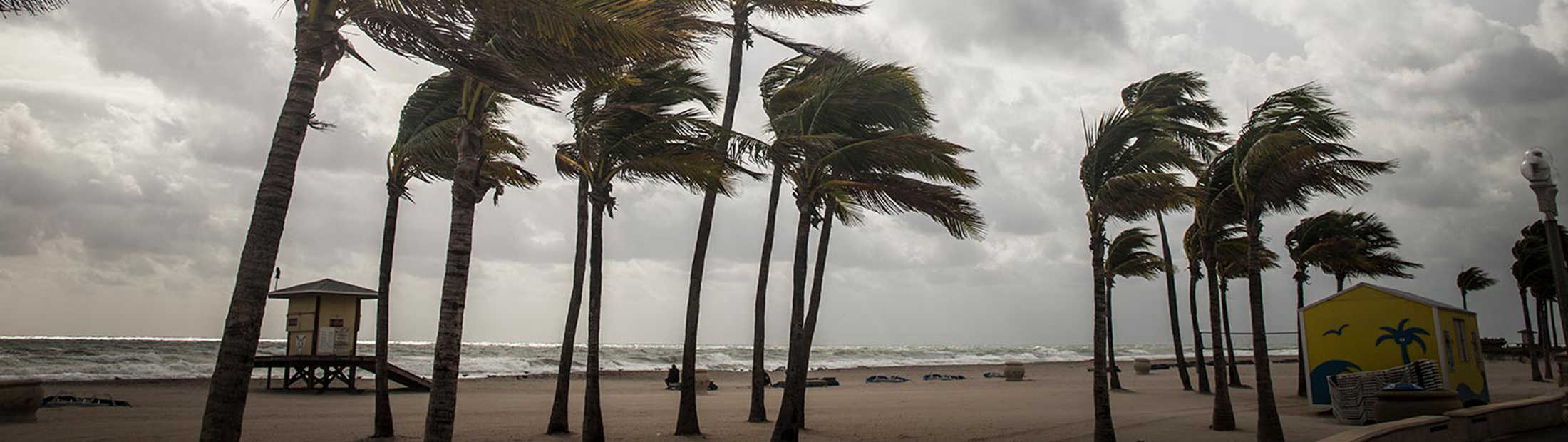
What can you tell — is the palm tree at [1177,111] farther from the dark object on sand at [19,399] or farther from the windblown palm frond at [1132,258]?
the dark object on sand at [19,399]

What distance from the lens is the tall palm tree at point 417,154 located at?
1179 centimetres

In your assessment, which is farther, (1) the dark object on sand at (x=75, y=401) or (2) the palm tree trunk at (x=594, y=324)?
(1) the dark object on sand at (x=75, y=401)

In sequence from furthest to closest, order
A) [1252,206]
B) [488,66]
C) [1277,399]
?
[1277,399] < [1252,206] < [488,66]

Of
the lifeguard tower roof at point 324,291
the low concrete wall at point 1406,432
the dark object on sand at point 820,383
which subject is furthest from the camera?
the dark object on sand at point 820,383

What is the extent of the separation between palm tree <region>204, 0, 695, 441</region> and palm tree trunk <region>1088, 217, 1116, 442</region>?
738 centimetres

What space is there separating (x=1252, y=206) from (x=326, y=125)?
1199 cm

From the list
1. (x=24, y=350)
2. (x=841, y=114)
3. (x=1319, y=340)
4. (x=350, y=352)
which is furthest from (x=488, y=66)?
(x=24, y=350)

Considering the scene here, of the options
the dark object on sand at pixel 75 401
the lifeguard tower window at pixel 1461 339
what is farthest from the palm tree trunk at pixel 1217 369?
the dark object on sand at pixel 75 401

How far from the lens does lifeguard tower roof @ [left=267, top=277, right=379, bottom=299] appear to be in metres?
24.5

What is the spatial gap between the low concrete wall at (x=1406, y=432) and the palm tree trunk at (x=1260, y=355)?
10.3ft

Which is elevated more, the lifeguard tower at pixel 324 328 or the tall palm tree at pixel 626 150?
the tall palm tree at pixel 626 150

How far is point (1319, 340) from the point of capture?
18.1 metres

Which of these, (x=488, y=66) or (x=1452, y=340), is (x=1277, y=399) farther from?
(x=488, y=66)

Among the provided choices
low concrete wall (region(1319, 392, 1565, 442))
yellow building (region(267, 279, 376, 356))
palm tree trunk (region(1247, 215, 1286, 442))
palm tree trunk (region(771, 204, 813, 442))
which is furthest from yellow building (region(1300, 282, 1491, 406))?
yellow building (region(267, 279, 376, 356))
